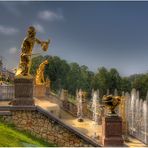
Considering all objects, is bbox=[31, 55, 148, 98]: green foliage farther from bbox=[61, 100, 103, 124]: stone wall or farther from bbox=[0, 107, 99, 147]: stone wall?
bbox=[0, 107, 99, 147]: stone wall

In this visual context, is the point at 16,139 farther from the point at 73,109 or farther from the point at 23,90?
the point at 73,109

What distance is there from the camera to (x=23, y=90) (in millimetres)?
18234

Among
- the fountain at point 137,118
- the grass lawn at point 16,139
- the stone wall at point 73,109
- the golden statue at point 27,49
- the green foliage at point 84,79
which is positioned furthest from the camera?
the green foliage at point 84,79

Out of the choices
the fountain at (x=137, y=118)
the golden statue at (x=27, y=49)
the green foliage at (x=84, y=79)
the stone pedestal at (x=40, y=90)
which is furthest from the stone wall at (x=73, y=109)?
the green foliage at (x=84, y=79)

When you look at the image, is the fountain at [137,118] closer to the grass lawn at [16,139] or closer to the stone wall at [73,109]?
the stone wall at [73,109]

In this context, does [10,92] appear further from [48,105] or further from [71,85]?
[71,85]

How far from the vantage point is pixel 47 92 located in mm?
36125

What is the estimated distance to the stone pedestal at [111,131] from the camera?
55.5ft

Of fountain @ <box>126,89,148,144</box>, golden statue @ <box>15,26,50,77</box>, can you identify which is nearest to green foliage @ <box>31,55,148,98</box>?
fountain @ <box>126,89,148,144</box>

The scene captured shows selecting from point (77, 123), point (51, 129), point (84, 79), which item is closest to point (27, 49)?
point (51, 129)

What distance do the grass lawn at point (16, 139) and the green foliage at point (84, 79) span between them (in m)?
47.9

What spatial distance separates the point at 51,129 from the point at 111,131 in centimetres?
238

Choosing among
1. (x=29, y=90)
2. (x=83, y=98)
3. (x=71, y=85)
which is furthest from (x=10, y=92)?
(x=71, y=85)

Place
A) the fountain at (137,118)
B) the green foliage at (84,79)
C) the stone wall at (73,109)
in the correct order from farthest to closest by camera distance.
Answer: the green foliage at (84,79) → the stone wall at (73,109) → the fountain at (137,118)
